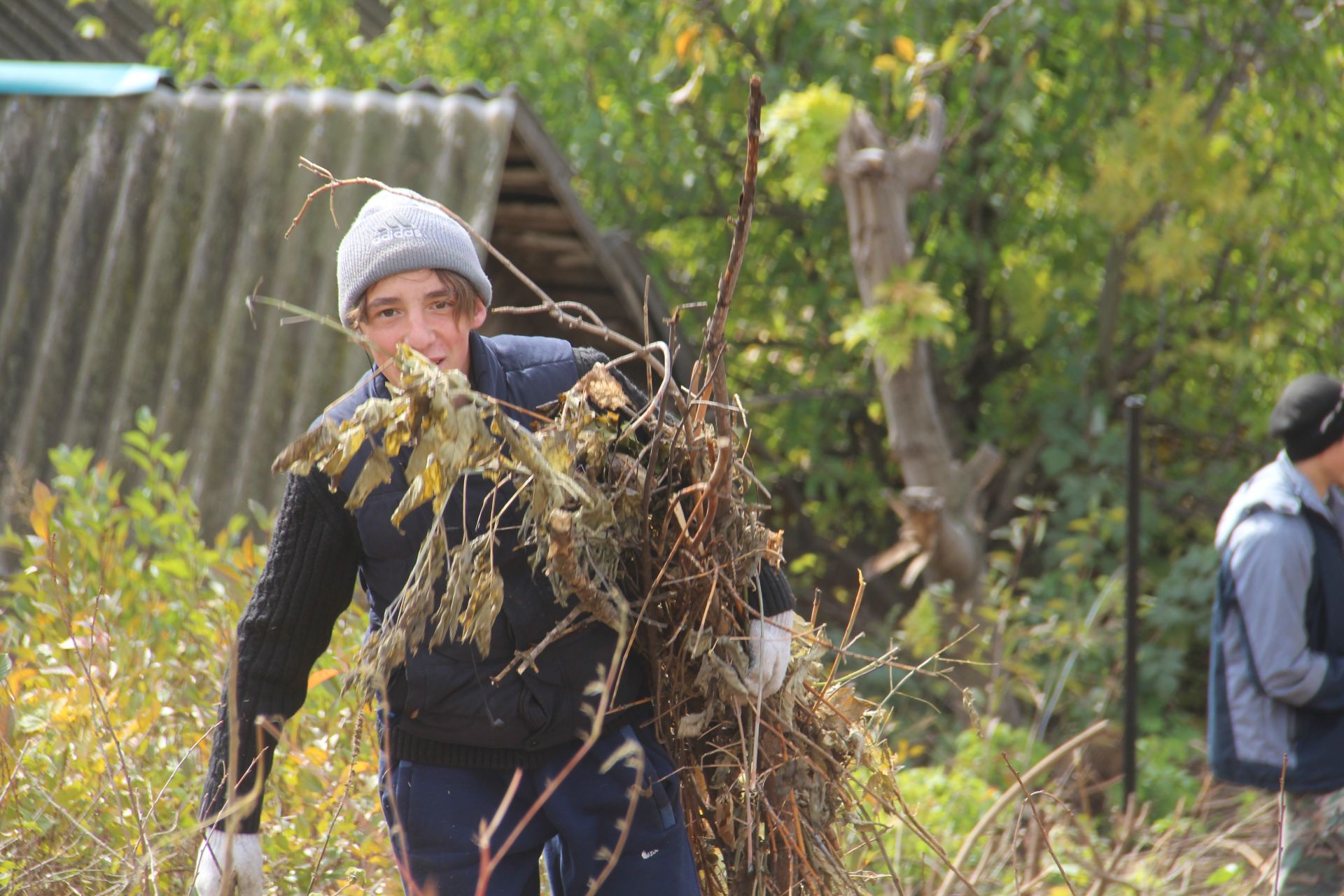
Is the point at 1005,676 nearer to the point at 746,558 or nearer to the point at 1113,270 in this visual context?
the point at 1113,270

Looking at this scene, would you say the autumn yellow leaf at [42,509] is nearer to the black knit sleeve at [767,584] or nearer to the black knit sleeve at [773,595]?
the black knit sleeve at [767,584]

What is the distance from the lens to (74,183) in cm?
540

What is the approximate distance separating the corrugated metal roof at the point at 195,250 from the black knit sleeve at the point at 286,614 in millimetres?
2892

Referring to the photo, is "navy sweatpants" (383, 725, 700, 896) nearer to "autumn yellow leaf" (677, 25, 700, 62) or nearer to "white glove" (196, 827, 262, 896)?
"white glove" (196, 827, 262, 896)

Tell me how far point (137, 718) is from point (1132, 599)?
336 centimetres

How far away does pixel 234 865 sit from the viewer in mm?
2070

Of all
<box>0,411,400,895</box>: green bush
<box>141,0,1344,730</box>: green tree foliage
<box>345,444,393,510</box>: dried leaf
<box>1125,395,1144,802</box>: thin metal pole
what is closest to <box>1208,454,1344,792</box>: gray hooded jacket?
<box>1125,395,1144,802</box>: thin metal pole

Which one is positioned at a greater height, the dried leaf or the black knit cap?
the black knit cap

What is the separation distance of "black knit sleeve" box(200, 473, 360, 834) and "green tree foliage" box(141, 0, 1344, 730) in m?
4.02

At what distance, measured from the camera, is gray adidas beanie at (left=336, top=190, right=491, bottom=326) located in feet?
6.88

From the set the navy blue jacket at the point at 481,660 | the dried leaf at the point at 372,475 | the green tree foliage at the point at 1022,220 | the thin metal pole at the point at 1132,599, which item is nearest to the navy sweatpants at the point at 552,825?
the navy blue jacket at the point at 481,660

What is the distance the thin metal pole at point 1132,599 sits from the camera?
4.60 meters

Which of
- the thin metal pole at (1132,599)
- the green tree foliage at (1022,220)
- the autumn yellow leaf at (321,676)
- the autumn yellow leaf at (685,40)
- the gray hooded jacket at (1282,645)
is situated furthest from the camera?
the green tree foliage at (1022,220)

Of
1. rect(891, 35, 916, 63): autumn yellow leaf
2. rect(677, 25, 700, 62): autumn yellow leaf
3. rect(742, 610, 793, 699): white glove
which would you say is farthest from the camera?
rect(677, 25, 700, 62): autumn yellow leaf
